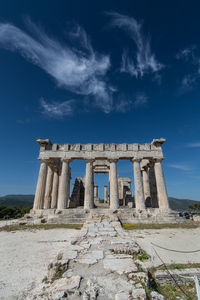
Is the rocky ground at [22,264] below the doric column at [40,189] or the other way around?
below

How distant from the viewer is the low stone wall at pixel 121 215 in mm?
16094

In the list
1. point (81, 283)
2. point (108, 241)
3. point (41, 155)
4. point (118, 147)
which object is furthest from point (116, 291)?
point (41, 155)

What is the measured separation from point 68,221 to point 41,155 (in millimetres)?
9756

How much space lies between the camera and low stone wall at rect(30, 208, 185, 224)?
16.1 metres

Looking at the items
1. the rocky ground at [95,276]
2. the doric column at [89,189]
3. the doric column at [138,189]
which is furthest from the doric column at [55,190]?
the rocky ground at [95,276]

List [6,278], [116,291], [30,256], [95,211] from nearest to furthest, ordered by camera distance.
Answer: [116,291] < [6,278] < [30,256] < [95,211]

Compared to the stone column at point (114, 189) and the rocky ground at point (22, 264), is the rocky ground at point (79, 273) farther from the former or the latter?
the stone column at point (114, 189)

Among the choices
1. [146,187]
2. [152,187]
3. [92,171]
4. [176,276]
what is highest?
[92,171]

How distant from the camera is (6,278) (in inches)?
187

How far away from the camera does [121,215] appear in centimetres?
1661

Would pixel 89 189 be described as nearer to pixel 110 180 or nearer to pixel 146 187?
pixel 110 180

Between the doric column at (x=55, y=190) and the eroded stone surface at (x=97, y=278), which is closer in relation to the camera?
the eroded stone surface at (x=97, y=278)

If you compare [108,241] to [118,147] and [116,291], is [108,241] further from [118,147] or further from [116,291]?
[118,147]

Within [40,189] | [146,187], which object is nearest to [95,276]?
[40,189]
